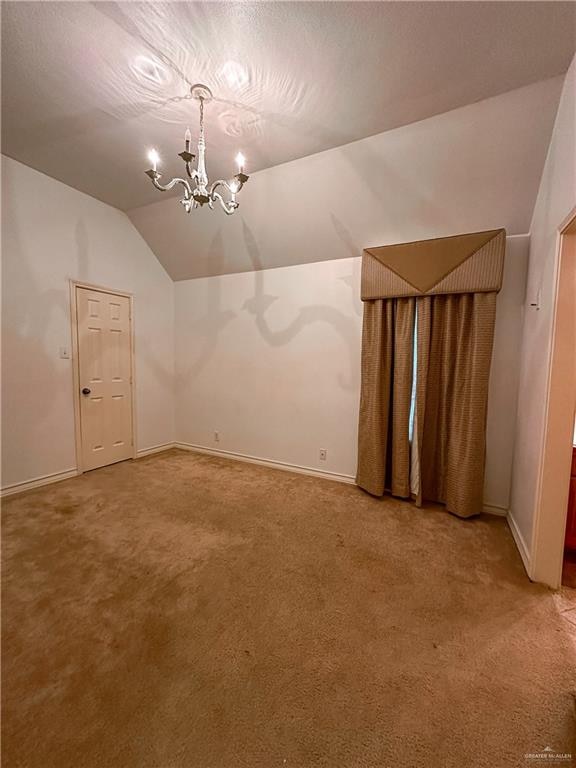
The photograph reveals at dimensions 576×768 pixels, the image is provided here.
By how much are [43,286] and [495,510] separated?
4.78m

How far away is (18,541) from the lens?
210cm

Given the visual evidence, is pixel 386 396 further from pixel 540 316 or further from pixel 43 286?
pixel 43 286

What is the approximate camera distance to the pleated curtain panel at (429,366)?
2.42 m

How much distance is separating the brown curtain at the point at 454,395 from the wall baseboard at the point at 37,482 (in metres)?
3.65

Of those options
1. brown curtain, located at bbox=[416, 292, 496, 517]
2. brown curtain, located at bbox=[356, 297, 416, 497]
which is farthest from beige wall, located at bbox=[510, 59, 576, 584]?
brown curtain, located at bbox=[356, 297, 416, 497]

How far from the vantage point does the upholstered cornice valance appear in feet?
7.72

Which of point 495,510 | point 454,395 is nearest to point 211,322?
point 454,395

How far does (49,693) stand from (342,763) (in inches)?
44.7

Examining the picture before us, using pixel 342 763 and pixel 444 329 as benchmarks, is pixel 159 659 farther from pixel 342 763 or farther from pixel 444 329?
pixel 444 329

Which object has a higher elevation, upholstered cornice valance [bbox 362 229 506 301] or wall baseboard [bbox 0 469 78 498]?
upholstered cornice valance [bbox 362 229 506 301]

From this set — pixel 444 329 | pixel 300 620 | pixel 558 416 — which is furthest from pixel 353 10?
pixel 300 620

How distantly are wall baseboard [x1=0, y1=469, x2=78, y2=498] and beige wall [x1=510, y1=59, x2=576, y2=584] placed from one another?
4.13 meters

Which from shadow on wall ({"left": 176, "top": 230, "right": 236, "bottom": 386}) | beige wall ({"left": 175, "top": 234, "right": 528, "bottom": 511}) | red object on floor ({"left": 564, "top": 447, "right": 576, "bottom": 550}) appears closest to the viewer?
red object on floor ({"left": 564, "top": 447, "right": 576, "bottom": 550})

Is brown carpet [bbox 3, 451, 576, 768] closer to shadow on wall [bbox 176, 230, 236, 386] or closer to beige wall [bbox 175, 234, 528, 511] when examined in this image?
beige wall [bbox 175, 234, 528, 511]
